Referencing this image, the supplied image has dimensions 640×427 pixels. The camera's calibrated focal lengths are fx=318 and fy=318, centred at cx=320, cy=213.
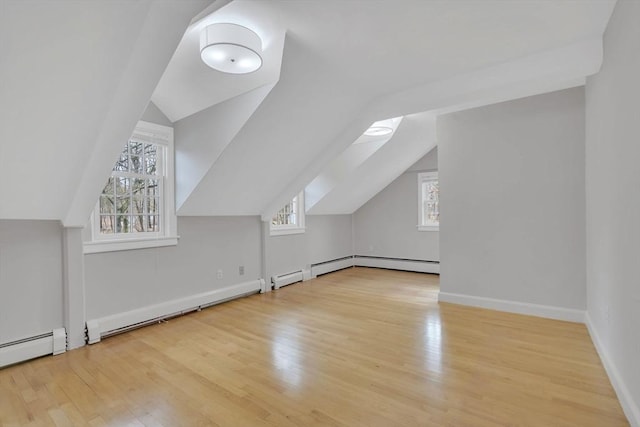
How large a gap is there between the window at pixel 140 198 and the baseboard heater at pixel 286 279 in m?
1.80

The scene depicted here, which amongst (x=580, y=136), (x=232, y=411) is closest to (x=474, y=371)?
(x=232, y=411)

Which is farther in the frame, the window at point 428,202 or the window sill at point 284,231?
the window at point 428,202

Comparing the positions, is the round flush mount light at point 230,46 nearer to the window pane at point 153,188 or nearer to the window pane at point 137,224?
the window pane at point 153,188

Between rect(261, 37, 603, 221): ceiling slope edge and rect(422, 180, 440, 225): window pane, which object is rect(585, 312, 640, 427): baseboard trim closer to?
rect(261, 37, 603, 221): ceiling slope edge

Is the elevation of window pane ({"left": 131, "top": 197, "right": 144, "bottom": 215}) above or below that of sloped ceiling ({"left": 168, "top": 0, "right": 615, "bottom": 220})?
below

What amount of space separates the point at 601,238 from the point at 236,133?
3301mm

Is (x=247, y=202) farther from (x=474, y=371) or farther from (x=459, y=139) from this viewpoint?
(x=474, y=371)

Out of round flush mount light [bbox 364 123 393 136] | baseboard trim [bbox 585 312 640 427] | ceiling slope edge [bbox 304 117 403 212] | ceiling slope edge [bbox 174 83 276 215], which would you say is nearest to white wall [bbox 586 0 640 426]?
baseboard trim [bbox 585 312 640 427]

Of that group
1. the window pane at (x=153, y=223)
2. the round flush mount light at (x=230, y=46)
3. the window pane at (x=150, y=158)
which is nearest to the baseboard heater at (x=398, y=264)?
the window pane at (x=153, y=223)

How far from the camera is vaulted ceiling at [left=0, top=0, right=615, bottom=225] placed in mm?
1802

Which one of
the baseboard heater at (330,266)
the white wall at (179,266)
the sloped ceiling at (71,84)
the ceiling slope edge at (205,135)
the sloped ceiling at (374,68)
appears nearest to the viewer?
the sloped ceiling at (71,84)

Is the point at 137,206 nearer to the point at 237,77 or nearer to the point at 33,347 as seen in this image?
the point at 33,347

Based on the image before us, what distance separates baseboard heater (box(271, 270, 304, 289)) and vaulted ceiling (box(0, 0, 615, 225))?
189 cm

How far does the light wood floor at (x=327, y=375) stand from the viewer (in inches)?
76.0
